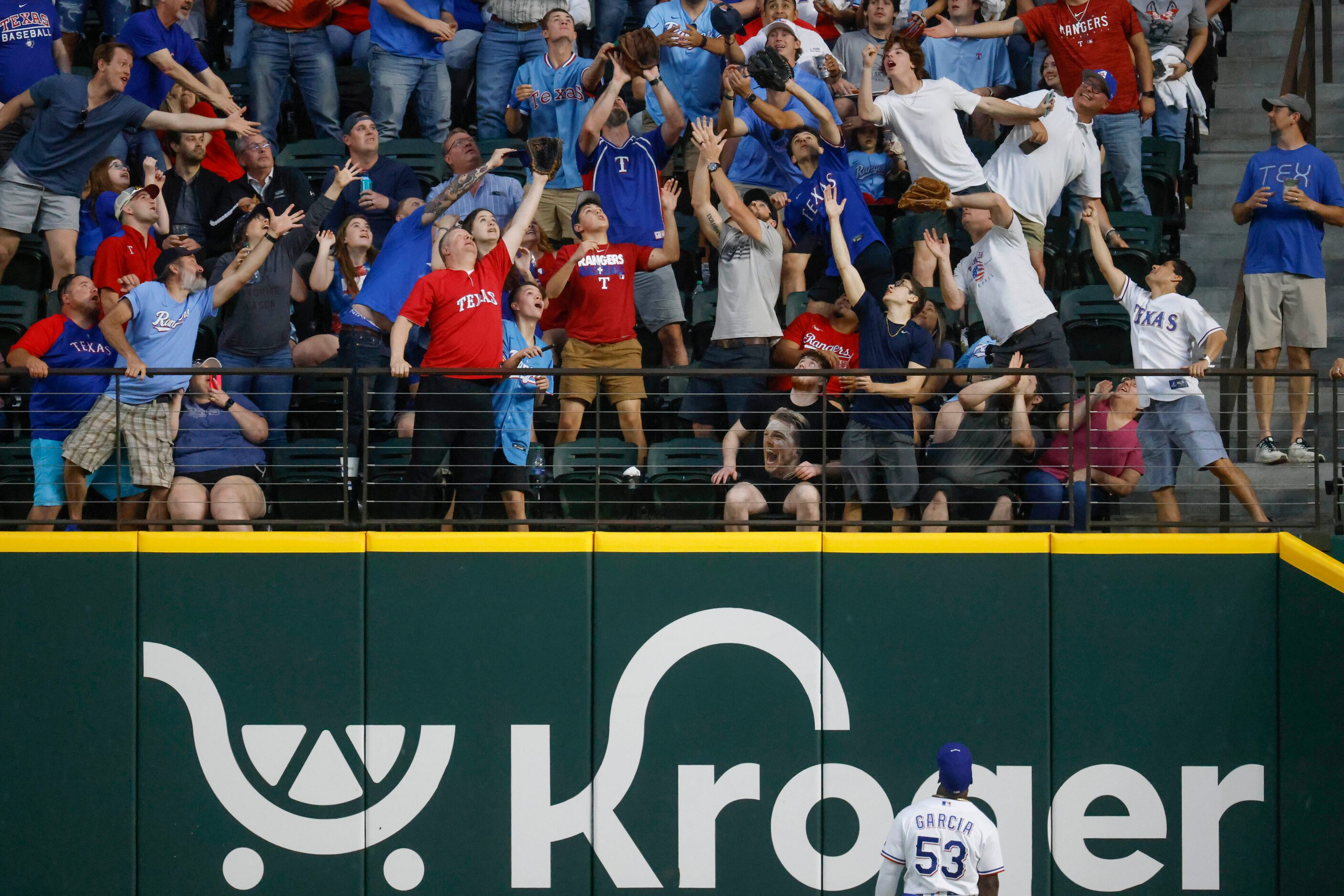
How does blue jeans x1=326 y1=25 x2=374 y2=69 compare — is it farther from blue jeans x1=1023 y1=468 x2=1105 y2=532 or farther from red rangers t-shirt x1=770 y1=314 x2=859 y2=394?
blue jeans x1=1023 y1=468 x2=1105 y2=532

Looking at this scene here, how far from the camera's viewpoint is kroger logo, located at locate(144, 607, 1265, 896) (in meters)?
8.32

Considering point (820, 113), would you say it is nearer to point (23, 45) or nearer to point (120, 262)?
point (120, 262)

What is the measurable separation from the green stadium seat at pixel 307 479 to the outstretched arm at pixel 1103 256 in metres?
Result: 4.98

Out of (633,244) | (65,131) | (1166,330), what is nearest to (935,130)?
(633,244)

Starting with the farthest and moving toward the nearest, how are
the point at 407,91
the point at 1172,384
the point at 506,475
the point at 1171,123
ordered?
the point at 1171,123
the point at 407,91
the point at 506,475
the point at 1172,384

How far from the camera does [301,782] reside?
27.5 ft

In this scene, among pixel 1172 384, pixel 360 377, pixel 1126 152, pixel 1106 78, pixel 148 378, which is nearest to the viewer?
pixel 1172 384

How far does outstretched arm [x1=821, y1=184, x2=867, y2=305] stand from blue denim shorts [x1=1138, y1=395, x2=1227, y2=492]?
1951 mm

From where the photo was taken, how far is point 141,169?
1086 cm

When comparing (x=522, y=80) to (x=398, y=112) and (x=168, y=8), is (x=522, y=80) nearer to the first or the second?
(x=398, y=112)

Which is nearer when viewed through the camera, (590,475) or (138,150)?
(590,475)

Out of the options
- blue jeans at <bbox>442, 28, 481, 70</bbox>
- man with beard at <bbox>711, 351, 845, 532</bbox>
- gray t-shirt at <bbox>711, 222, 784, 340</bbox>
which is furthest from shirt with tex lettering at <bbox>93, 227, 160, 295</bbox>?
man with beard at <bbox>711, 351, 845, 532</bbox>

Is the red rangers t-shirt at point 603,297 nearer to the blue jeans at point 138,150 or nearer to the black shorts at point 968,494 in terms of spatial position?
the black shorts at point 968,494

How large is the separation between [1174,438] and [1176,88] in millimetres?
4365
